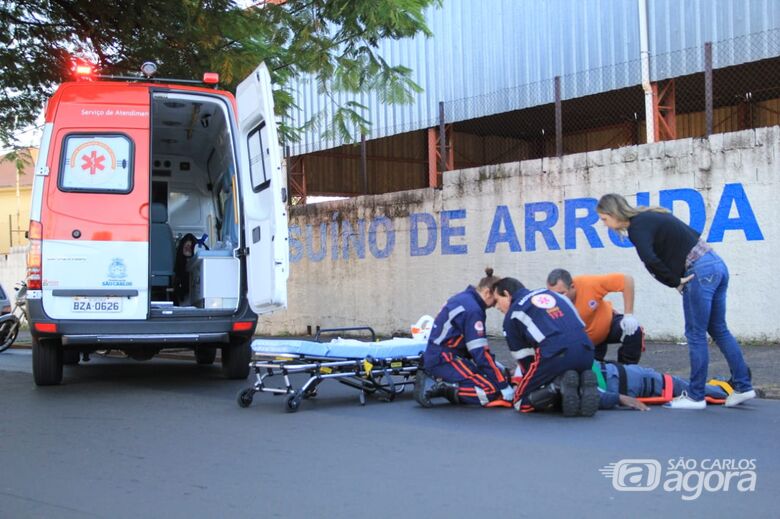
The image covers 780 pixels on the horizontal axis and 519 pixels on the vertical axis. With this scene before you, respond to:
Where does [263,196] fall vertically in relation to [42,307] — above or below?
above

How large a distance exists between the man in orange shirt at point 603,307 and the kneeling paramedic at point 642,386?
0.41 metres

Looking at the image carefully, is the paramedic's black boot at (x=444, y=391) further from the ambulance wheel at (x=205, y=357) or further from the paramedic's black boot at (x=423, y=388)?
the ambulance wheel at (x=205, y=357)

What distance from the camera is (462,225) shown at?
1251cm

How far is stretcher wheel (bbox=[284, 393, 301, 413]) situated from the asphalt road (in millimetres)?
70

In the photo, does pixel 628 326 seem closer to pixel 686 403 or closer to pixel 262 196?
pixel 686 403

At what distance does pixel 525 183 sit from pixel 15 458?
8.16 metres

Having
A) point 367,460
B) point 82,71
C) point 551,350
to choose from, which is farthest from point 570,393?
point 82,71

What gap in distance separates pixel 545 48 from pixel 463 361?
9743mm

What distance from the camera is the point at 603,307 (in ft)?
23.4

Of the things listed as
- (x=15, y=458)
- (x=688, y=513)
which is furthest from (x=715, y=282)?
(x=15, y=458)

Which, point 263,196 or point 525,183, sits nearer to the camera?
point 263,196

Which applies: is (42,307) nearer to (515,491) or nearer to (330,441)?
(330,441)

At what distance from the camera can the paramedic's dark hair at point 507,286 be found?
664 cm

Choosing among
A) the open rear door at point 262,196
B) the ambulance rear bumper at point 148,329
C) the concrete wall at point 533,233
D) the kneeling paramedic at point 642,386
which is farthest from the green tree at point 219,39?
the kneeling paramedic at point 642,386
